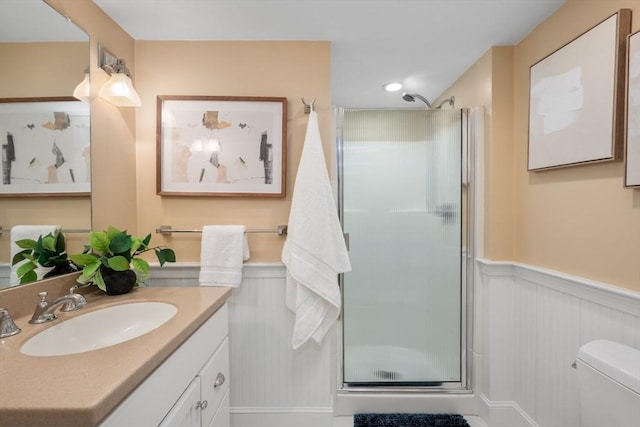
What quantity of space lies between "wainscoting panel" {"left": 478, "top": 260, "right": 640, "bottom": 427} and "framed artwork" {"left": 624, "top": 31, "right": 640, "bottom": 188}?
0.43m

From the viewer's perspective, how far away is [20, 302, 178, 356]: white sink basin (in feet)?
3.06

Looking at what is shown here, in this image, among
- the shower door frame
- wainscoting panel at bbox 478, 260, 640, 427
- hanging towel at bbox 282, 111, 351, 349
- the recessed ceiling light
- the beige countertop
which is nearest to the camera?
the beige countertop

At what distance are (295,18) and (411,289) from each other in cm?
163

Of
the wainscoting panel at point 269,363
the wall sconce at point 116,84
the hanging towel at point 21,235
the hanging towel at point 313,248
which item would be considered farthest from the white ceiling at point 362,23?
the wainscoting panel at point 269,363

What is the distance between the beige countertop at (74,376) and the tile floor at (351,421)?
1.26 meters

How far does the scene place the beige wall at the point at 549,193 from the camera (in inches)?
45.8

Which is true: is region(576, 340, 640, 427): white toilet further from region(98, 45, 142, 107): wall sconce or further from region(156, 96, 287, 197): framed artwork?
region(98, 45, 142, 107): wall sconce

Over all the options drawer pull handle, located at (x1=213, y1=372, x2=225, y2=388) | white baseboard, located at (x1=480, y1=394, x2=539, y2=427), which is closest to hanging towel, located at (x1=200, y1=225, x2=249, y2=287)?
drawer pull handle, located at (x1=213, y1=372, x2=225, y2=388)

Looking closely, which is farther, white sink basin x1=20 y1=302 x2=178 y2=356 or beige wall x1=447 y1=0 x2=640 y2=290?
beige wall x1=447 y1=0 x2=640 y2=290

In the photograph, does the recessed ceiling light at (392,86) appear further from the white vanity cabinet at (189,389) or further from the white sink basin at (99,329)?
the white sink basin at (99,329)

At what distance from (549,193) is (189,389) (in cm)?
174

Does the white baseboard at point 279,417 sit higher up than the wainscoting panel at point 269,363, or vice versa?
the wainscoting panel at point 269,363

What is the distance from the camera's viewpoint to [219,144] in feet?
5.49

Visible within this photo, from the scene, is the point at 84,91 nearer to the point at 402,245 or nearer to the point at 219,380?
the point at 219,380
